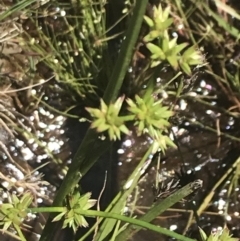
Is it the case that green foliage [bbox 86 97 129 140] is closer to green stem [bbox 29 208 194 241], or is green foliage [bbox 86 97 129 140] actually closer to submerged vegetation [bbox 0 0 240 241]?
green stem [bbox 29 208 194 241]

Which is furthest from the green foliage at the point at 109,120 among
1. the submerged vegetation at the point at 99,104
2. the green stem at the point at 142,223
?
the submerged vegetation at the point at 99,104

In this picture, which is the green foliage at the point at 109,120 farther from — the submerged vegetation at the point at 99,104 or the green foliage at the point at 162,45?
the submerged vegetation at the point at 99,104

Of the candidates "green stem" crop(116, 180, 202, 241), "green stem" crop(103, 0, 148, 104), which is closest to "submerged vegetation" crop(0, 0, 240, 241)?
"green stem" crop(116, 180, 202, 241)

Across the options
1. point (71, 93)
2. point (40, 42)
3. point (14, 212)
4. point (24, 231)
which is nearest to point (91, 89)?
point (71, 93)

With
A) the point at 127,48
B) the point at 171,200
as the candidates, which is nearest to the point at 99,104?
the point at 171,200

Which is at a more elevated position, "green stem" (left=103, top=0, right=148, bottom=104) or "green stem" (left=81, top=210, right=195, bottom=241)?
"green stem" (left=103, top=0, right=148, bottom=104)

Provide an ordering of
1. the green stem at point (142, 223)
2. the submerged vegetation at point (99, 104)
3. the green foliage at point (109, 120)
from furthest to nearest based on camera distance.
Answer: the submerged vegetation at point (99, 104) < the green stem at point (142, 223) < the green foliage at point (109, 120)

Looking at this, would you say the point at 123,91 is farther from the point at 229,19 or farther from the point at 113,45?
the point at 229,19

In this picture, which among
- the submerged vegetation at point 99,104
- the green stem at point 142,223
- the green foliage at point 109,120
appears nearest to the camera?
the green foliage at point 109,120

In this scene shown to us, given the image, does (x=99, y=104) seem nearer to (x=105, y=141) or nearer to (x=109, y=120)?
(x=105, y=141)
